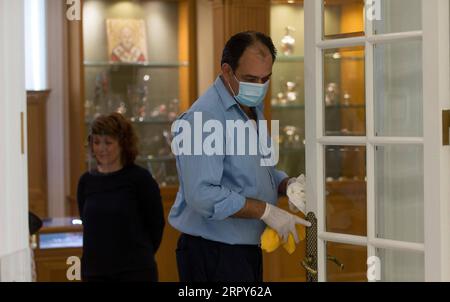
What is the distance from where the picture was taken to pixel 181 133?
3098 mm

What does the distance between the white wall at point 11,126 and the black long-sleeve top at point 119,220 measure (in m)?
1.14

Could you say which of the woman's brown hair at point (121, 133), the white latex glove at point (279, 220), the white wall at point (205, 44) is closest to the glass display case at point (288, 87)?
the white wall at point (205, 44)

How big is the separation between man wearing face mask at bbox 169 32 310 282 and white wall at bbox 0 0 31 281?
530 millimetres

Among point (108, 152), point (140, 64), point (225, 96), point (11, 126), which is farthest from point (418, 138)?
point (140, 64)

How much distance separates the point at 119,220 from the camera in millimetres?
3678

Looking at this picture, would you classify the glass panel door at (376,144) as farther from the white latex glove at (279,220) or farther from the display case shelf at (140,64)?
the display case shelf at (140,64)

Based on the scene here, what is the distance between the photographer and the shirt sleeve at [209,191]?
268 cm

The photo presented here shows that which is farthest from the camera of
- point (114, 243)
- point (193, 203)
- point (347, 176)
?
point (347, 176)

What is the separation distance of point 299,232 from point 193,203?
0.41 metres

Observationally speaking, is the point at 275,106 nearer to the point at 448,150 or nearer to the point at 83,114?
the point at 83,114

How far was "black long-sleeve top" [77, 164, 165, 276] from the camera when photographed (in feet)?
12.0

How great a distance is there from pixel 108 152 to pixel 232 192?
1222mm

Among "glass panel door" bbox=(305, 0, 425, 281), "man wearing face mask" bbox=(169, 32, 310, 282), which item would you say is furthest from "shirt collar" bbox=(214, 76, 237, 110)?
"glass panel door" bbox=(305, 0, 425, 281)
